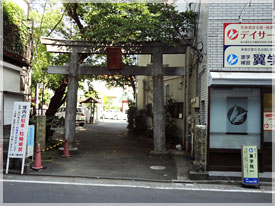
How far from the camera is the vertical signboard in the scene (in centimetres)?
826

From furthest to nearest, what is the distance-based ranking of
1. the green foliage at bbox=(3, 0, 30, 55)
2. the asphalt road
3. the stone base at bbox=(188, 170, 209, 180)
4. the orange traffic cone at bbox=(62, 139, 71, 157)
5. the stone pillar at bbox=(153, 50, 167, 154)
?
the stone pillar at bbox=(153, 50, 167, 154)
the green foliage at bbox=(3, 0, 30, 55)
the orange traffic cone at bbox=(62, 139, 71, 157)
the stone base at bbox=(188, 170, 209, 180)
the asphalt road

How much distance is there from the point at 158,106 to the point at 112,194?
576cm

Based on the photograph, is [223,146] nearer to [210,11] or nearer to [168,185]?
[168,185]

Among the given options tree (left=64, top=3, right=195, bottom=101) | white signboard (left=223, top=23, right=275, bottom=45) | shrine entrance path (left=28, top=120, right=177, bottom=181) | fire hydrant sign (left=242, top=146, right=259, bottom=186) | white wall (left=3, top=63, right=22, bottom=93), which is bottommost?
shrine entrance path (left=28, top=120, right=177, bottom=181)

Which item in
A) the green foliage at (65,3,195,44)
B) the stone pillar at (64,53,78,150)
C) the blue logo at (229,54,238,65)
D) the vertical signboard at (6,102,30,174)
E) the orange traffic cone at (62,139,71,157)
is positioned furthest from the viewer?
the stone pillar at (64,53,78,150)

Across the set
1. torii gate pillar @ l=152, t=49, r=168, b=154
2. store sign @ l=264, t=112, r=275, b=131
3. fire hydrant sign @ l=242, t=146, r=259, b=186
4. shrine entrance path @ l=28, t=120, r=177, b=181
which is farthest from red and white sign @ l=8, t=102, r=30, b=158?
store sign @ l=264, t=112, r=275, b=131

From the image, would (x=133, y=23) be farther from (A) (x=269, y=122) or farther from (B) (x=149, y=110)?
(B) (x=149, y=110)

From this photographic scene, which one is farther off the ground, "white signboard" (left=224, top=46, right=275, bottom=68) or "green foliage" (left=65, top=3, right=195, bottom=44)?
"green foliage" (left=65, top=3, right=195, bottom=44)

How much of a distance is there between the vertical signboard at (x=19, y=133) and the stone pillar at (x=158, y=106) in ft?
17.7

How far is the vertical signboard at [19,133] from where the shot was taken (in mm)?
8258

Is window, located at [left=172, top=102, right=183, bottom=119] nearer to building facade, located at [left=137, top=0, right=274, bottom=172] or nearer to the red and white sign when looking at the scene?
building facade, located at [left=137, top=0, right=274, bottom=172]

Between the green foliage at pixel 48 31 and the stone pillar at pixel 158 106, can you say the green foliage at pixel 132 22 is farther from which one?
the green foliage at pixel 48 31

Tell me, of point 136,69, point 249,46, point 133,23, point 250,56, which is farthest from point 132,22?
point 250,56

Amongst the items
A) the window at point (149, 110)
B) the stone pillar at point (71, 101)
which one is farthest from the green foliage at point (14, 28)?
the window at point (149, 110)
